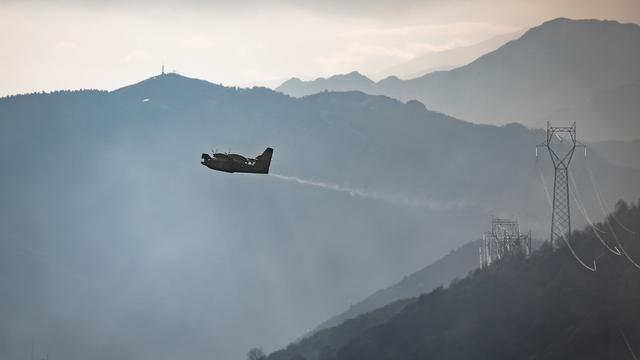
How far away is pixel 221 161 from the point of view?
152625mm

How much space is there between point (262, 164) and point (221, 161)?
5.10 meters

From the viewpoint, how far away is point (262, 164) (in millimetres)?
153375
